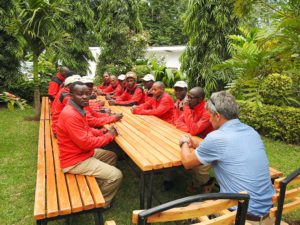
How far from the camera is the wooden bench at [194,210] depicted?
1.66 meters

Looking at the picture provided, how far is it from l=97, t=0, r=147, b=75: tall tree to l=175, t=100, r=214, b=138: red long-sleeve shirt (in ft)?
34.0

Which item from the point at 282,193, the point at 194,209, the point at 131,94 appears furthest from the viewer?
the point at 131,94

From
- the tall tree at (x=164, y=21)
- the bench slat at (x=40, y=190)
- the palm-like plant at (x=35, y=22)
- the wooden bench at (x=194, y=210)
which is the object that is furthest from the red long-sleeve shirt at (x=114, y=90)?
the tall tree at (x=164, y=21)

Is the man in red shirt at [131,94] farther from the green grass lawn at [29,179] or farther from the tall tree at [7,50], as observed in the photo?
the tall tree at [7,50]

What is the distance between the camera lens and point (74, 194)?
9.22 ft

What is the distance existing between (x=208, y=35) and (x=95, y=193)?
7588 mm

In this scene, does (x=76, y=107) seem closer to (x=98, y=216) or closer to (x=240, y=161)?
(x=98, y=216)

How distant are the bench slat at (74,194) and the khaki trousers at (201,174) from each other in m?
1.62

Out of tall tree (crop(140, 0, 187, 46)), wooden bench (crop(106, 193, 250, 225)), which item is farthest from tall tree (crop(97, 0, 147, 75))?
tall tree (crop(140, 0, 187, 46))

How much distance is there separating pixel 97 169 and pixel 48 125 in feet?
9.45

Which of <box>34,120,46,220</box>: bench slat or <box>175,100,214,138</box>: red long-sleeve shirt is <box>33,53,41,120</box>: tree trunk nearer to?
<box>34,120,46,220</box>: bench slat

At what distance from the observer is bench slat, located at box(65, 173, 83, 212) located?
8.47 feet

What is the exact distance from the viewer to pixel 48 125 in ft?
18.8

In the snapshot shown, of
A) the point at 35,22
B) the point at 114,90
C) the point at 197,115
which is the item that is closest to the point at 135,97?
the point at 114,90
